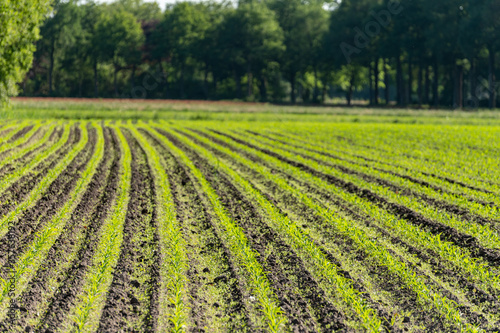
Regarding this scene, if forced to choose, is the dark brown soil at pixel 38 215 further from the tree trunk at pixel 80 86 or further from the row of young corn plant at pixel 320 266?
the tree trunk at pixel 80 86

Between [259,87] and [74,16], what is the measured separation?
30.7 metres

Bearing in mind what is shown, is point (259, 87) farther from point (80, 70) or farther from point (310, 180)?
point (310, 180)

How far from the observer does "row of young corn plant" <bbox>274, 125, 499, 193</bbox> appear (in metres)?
13.5

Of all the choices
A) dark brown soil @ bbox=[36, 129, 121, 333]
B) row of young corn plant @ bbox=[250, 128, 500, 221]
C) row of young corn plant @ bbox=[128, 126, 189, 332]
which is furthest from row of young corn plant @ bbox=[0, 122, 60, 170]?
row of young corn plant @ bbox=[250, 128, 500, 221]

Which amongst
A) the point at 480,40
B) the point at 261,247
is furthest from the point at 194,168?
the point at 480,40

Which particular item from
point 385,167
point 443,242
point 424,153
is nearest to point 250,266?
point 443,242

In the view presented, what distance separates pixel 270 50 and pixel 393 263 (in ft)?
209

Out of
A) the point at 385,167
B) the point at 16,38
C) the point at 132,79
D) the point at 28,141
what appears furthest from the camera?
the point at 132,79

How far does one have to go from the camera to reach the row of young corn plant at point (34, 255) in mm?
5607

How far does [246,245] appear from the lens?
7.41 metres

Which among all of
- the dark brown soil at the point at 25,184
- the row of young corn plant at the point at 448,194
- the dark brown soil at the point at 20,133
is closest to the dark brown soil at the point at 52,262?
the dark brown soil at the point at 25,184

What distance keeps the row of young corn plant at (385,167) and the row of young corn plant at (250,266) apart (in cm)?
496

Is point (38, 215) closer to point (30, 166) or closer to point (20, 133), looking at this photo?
point (30, 166)

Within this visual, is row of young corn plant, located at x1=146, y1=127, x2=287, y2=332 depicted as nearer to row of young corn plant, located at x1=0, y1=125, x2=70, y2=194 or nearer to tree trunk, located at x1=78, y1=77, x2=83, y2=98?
row of young corn plant, located at x1=0, y1=125, x2=70, y2=194
